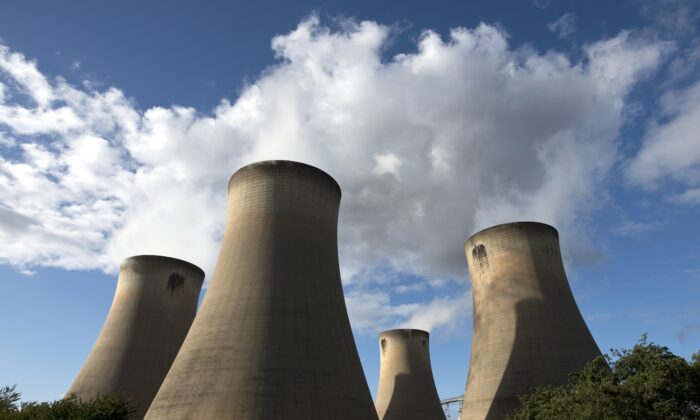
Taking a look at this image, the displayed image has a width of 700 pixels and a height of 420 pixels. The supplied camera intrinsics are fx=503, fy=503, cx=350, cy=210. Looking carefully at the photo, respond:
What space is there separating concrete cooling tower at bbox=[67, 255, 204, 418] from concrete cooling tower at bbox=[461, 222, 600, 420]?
1472 centimetres

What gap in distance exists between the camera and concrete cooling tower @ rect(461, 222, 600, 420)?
65.7 ft

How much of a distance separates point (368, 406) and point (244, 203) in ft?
26.6

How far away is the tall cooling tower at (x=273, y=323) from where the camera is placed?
46.1ft

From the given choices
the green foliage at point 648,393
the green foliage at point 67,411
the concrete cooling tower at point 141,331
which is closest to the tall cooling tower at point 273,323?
the green foliage at point 67,411

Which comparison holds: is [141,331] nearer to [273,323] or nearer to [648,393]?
[273,323]

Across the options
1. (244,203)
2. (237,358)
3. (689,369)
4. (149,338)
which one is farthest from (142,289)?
(689,369)

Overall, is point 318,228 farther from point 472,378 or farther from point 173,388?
point 472,378

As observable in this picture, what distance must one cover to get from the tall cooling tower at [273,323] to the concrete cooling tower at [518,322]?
7.21m

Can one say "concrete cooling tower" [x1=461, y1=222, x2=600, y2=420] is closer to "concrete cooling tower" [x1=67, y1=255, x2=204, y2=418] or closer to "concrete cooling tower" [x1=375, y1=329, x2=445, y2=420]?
"concrete cooling tower" [x1=375, y1=329, x2=445, y2=420]

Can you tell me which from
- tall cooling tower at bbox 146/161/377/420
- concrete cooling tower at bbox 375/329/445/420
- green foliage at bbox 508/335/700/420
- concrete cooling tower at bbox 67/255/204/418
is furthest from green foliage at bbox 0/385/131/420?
concrete cooling tower at bbox 375/329/445/420

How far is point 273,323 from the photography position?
596 inches

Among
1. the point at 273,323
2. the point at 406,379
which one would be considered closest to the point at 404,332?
the point at 406,379

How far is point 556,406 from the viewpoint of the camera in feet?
43.3

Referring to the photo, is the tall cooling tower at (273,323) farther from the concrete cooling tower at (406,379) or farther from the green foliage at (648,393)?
the concrete cooling tower at (406,379)
